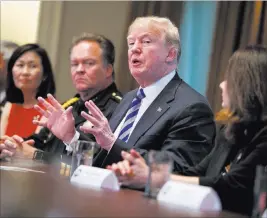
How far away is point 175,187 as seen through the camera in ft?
5.46

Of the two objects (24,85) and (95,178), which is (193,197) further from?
(24,85)

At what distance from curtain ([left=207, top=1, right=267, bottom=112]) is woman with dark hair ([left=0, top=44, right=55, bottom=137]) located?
1324 millimetres

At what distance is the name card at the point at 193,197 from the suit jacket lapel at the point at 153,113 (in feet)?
3.12

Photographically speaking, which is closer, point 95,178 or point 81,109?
point 95,178

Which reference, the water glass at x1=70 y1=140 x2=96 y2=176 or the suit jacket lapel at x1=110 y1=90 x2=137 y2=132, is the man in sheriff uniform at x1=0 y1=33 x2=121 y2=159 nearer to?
the suit jacket lapel at x1=110 y1=90 x2=137 y2=132

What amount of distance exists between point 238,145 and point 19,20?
4168mm

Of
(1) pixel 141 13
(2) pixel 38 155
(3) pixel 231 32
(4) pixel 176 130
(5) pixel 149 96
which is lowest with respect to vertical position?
(2) pixel 38 155

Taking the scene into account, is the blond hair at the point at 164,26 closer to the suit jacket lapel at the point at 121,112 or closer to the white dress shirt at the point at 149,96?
the white dress shirt at the point at 149,96

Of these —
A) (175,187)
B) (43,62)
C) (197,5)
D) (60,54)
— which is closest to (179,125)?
(175,187)

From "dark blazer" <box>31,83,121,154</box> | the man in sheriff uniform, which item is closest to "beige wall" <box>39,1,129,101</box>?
the man in sheriff uniform

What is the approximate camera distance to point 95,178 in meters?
1.89

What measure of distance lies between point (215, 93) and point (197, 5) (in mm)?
878

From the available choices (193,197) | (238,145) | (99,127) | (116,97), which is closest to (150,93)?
(99,127)

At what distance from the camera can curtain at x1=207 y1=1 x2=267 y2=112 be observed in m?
4.62
